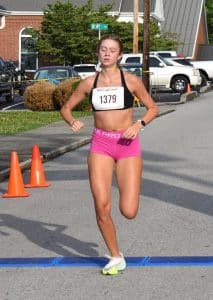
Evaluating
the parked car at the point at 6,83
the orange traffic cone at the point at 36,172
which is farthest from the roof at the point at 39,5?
the orange traffic cone at the point at 36,172

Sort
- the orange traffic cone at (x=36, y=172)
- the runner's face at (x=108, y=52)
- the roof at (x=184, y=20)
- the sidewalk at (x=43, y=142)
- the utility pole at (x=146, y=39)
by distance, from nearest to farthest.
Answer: the runner's face at (x=108, y=52)
the orange traffic cone at (x=36, y=172)
the sidewalk at (x=43, y=142)
the utility pole at (x=146, y=39)
the roof at (x=184, y=20)

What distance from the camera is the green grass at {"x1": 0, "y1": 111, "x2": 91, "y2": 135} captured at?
20911 mm

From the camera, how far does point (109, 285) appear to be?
6.15 meters

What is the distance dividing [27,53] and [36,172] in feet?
142

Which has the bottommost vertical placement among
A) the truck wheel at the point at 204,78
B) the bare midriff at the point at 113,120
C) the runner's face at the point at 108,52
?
the truck wheel at the point at 204,78

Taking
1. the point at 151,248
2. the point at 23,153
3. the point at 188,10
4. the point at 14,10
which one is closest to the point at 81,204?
the point at 151,248

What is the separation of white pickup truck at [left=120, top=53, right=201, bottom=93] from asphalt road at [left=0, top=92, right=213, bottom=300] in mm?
22552

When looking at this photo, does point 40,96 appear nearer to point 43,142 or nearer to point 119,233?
point 43,142

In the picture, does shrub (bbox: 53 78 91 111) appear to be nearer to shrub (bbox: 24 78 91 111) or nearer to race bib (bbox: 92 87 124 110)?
shrub (bbox: 24 78 91 111)

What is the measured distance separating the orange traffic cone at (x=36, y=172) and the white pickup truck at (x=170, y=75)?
84.7 ft

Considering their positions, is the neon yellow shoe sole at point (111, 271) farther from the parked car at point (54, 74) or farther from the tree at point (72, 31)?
the tree at point (72, 31)

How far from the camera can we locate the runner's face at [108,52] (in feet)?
20.6

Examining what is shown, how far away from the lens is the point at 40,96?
27.5m

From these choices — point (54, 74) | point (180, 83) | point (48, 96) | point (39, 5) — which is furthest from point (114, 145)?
point (39, 5)
